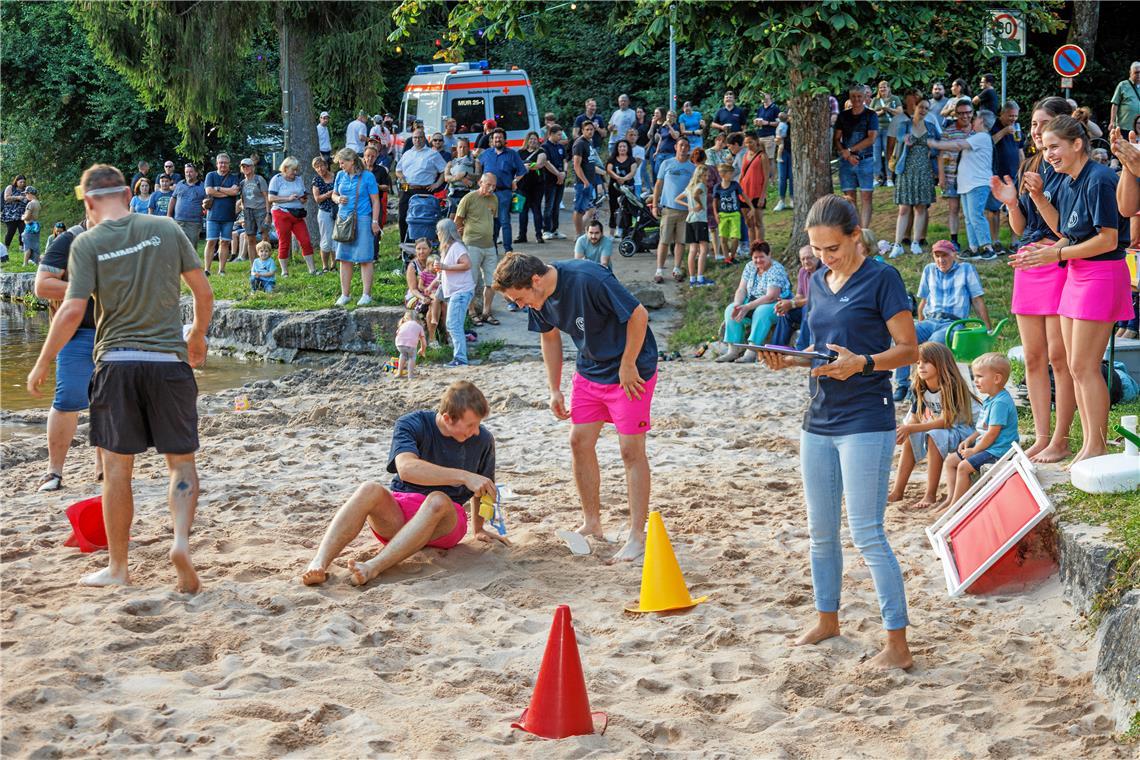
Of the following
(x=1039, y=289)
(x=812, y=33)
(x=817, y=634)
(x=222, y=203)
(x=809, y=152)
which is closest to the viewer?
(x=817, y=634)

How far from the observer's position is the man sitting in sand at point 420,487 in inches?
249

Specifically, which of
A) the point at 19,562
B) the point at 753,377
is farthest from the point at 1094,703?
the point at 753,377

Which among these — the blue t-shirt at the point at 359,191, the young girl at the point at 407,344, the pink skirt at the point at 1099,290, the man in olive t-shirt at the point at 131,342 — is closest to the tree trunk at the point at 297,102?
the blue t-shirt at the point at 359,191

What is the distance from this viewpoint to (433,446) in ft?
21.3

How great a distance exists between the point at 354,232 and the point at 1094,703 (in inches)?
499

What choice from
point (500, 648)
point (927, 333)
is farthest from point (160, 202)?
point (500, 648)

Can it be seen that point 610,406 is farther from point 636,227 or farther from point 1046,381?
point 636,227

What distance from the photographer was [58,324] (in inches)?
234

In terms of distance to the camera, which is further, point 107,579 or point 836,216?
point 107,579

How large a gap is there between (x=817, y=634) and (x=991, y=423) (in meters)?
2.37

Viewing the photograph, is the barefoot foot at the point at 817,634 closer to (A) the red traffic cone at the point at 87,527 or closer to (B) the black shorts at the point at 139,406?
(B) the black shorts at the point at 139,406

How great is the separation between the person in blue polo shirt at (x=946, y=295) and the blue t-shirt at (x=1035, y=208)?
3.97 metres

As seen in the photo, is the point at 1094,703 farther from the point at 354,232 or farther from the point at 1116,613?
the point at 354,232

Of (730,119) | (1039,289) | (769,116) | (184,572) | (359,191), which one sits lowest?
(184,572)
